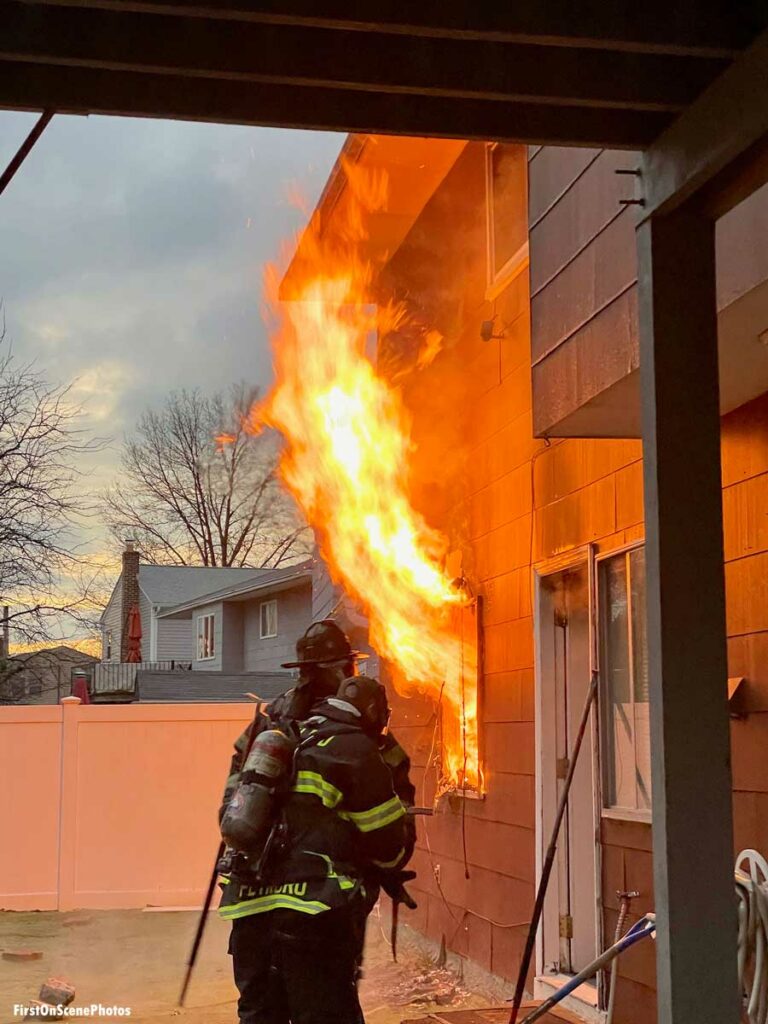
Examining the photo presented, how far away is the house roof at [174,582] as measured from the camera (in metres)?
31.7

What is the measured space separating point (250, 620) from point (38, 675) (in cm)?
538

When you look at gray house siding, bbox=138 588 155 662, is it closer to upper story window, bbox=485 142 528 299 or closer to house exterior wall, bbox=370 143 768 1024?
house exterior wall, bbox=370 143 768 1024

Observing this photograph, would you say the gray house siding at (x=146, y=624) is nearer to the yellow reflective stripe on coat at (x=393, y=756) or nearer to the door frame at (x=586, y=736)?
the door frame at (x=586, y=736)

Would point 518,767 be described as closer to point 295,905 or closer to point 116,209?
point 295,905

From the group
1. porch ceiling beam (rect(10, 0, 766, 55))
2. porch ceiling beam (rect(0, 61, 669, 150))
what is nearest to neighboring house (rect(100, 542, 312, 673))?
porch ceiling beam (rect(0, 61, 669, 150))

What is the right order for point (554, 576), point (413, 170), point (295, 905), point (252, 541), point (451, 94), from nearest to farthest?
point (451, 94) → point (295, 905) → point (554, 576) → point (413, 170) → point (252, 541)

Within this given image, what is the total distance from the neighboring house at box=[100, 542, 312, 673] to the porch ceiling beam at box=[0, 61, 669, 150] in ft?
73.4

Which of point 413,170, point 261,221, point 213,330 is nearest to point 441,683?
point 413,170

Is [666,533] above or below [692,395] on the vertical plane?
below

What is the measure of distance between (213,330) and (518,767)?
59.5 ft

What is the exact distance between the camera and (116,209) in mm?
21000

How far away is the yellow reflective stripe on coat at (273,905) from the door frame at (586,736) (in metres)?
2.06

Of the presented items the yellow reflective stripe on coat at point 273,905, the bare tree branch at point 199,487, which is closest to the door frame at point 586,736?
the yellow reflective stripe on coat at point 273,905

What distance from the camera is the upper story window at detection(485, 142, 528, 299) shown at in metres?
8.09
